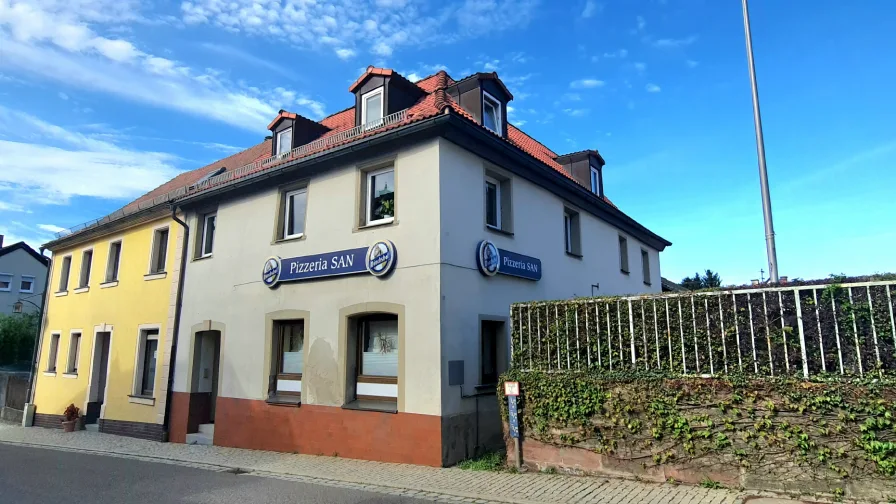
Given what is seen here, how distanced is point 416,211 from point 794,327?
19.8 feet

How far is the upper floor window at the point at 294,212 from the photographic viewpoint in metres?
12.3

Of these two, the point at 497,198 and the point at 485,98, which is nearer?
the point at 497,198

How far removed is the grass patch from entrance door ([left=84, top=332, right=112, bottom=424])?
43.6 ft

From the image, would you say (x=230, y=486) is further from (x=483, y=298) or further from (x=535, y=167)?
(x=535, y=167)

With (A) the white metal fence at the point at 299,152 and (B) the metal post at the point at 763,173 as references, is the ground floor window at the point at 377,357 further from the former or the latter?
(B) the metal post at the point at 763,173

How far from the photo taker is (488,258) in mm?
10562

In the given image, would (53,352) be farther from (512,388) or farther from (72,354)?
(512,388)

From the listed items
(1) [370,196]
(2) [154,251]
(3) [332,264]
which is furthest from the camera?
(2) [154,251]

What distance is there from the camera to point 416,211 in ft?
32.8

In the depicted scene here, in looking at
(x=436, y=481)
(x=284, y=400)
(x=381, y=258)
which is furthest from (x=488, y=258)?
(x=284, y=400)

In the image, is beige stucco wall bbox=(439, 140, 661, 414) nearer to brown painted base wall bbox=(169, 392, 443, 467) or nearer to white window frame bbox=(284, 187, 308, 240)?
brown painted base wall bbox=(169, 392, 443, 467)

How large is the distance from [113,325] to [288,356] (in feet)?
27.6

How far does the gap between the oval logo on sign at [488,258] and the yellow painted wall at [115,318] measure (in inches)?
367

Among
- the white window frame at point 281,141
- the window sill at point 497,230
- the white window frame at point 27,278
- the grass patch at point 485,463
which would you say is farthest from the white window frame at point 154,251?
the white window frame at point 27,278
